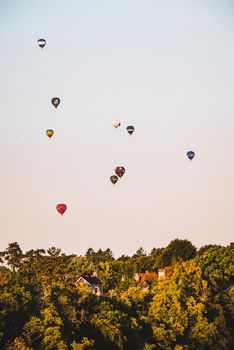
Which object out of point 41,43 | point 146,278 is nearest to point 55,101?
point 41,43

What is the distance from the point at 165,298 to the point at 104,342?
10.0 metres

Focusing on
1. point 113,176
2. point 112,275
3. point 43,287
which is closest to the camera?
point 43,287

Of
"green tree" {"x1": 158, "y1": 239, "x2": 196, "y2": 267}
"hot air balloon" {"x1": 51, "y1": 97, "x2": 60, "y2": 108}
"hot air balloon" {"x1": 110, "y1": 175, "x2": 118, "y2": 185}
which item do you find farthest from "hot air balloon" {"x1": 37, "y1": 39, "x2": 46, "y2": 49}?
"green tree" {"x1": 158, "y1": 239, "x2": 196, "y2": 267}

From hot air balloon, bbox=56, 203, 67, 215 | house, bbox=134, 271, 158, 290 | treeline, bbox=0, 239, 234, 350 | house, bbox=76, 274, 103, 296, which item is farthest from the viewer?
house, bbox=134, 271, 158, 290

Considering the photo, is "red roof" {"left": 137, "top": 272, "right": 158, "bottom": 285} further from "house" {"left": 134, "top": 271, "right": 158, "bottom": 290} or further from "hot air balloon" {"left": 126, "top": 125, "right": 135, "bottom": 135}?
"hot air balloon" {"left": 126, "top": 125, "right": 135, "bottom": 135}

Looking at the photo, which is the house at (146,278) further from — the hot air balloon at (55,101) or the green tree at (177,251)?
the hot air balloon at (55,101)

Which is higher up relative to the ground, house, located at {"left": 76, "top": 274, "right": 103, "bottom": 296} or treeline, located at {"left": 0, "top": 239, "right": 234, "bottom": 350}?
house, located at {"left": 76, "top": 274, "right": 103, "bottom": 296}

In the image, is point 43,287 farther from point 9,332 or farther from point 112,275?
point 112,275

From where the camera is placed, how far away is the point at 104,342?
6412 cm

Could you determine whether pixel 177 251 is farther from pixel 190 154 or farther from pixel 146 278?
pixel 190 154

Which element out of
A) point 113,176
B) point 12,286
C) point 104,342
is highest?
point 113,176

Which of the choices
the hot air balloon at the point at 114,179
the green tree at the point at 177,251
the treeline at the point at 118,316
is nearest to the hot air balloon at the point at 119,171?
the hot air balloon at the point at 114,179

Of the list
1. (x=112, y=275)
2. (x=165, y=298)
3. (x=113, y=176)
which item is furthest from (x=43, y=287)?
(x=112, y=275)

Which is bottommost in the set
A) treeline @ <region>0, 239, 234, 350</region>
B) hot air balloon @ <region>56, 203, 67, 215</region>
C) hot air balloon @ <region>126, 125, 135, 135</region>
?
treeline @ <region>0, 239, 234, 350</region>
